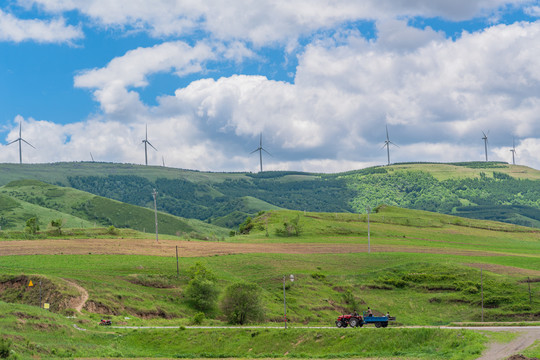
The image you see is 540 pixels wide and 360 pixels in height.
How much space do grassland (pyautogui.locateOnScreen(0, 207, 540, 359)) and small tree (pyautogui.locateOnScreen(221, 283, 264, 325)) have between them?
9.18ft

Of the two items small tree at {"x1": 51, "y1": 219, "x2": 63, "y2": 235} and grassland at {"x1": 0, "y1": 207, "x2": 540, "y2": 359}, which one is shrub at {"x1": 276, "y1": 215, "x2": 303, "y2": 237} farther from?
small tree at {"x1": 51, "y1": 219, "x2": 63, "y2": 235}

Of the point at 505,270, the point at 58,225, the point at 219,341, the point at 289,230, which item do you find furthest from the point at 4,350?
the point at 289,230

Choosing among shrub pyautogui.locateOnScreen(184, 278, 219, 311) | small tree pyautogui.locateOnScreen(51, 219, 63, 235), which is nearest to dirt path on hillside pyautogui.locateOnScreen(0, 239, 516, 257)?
small tree pyautogui.locateOnScreen(51, 219, 63, 235)

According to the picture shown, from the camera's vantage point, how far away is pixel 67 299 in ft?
286

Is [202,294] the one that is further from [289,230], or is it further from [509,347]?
[289,230]

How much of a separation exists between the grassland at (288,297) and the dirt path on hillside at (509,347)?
3.34 ft

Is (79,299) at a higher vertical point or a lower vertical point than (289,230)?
lower

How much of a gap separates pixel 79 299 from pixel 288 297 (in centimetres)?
3453

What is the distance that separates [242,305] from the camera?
85375mm

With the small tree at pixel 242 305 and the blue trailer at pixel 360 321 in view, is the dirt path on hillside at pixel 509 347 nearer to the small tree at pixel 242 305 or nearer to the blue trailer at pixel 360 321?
the blue trailer at pixel 360 321

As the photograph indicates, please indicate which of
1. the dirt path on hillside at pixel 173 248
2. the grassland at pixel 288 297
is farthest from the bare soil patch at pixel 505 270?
the dirt path on hillside at pixel 173 248

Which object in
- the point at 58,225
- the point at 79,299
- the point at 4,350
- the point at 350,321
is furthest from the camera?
the point at 58,225

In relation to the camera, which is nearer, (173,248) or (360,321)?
(360,321)

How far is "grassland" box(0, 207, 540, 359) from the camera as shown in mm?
57409
